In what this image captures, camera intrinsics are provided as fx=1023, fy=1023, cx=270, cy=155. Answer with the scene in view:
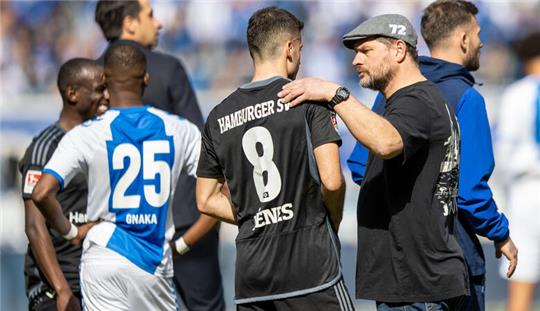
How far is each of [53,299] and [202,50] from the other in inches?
450

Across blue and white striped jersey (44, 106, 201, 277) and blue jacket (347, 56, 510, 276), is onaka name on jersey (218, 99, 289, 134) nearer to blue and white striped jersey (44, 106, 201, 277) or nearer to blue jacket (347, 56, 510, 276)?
blue and white striped jersey (44, 106, 201, 277)

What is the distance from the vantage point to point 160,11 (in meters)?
16.8

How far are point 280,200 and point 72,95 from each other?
1976 mm

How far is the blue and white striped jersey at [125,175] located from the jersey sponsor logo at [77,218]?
447mm

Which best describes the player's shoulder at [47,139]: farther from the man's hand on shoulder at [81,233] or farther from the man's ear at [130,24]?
the man's ear at [130,24]

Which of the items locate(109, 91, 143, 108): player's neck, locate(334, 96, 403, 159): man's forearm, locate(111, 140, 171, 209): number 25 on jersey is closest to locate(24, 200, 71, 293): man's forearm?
locate(111, 140, 171, 209): number 25 on jersey

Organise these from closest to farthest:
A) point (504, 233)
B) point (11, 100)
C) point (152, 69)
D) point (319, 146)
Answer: point (319, 146) < point (504, 233) < point (152, 69) < point (11, 100)

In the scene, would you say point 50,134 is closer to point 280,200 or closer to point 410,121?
point 280,200

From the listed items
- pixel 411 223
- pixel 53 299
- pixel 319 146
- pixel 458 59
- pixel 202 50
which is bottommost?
pixel 53 299

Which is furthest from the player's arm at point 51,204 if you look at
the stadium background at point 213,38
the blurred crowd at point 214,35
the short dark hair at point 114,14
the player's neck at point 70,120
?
the blurred crowd at point 214,35

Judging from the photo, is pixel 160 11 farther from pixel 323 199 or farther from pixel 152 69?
pixel 323 199

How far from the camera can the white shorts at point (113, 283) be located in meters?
5.30

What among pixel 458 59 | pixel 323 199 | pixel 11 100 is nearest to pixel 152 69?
pixel 458 59

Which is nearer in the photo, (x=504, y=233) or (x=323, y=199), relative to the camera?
(x=323, y=199)
